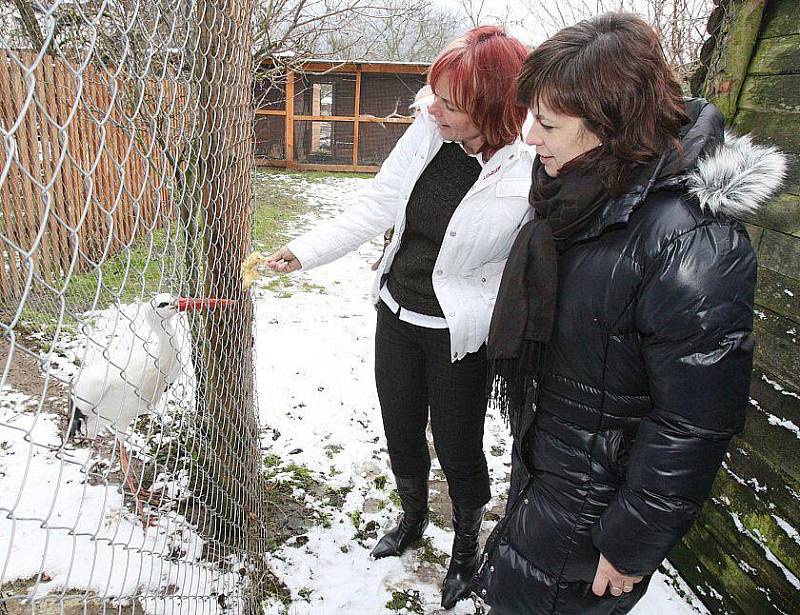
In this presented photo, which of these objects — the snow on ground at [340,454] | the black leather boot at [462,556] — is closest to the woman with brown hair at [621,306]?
the black leather boot at [462,556]

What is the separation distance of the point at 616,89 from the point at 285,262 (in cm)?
114

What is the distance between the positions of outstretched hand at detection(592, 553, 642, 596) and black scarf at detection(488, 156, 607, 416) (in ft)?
1.41

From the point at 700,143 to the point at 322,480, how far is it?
7.51 feet

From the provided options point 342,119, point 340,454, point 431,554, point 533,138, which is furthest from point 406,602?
point 342,119

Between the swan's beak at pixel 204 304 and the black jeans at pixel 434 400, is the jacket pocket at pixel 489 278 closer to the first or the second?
the black jeans at pixel 434 400

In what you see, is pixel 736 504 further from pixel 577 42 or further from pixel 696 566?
pixel 577 42

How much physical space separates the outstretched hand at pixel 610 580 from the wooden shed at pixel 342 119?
12257mm

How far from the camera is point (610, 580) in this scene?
131 cm

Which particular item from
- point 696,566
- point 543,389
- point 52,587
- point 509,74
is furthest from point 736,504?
point 52,587

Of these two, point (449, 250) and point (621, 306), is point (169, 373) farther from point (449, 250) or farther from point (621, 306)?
point (621, 306)

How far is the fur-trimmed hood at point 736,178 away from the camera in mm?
1103

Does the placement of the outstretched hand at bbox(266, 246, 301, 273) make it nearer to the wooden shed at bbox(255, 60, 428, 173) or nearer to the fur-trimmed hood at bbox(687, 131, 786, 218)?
the fur-trimmed hood at bbox(687, 131, 786, 218)

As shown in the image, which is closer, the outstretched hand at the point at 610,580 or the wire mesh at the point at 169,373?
the outstretched hand at the point at 610,580

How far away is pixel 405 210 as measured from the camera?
183 cm
